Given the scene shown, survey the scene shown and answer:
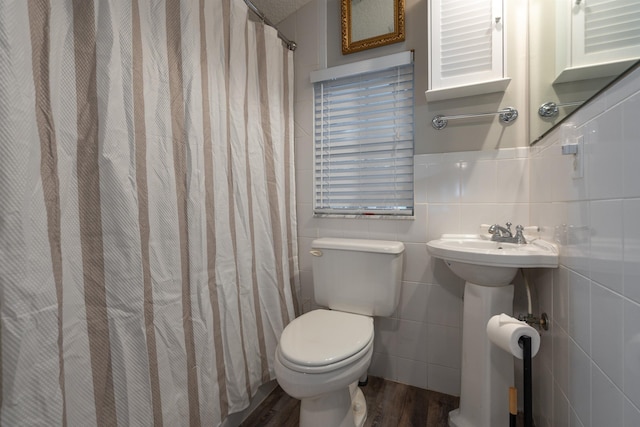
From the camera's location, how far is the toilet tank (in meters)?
1.34

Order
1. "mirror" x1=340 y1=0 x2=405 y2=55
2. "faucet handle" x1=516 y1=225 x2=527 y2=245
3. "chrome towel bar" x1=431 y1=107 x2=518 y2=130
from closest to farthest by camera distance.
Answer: "faucet handle" x1=516 y1=225 x2=527 y2=245
"chrome towel bar" x1=431 y1=107 x2=518 y2=130
"mirror" x1=340 y1=0 x2=405 y2=55

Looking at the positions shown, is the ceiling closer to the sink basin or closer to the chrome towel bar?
the chrome towel bar

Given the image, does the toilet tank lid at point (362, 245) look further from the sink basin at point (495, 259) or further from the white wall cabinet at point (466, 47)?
the white wall cabinet at point (466, 47)

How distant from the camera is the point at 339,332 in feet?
3.76

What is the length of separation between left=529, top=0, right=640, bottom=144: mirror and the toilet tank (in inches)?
32.1

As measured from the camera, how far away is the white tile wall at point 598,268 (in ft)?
1.73

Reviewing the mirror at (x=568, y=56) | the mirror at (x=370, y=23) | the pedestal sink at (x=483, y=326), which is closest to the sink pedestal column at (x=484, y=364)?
the pedestal sink at (x=483, y=326)

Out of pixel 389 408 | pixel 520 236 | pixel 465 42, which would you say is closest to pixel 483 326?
pixel 520 236

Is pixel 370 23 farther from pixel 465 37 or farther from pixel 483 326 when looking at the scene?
pixel 483 326

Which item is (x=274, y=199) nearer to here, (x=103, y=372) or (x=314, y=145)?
(x=314, y=145)

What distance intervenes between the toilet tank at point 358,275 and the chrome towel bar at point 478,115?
25.0 inches

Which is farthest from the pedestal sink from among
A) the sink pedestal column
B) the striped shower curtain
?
the striped shower curtain

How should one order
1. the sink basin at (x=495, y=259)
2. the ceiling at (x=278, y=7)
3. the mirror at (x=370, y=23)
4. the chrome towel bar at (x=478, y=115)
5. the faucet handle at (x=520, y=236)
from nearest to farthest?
the sink basin at (x=495, y=259) < the faucet handle at (x=520, y=236) < the chrome towel bar at (x=478, y=115) < the mirror at (x=370, y=23) < the ceiling at (x=278, y=7)

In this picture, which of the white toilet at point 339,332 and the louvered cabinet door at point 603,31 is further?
the white toilet at point 339,332
